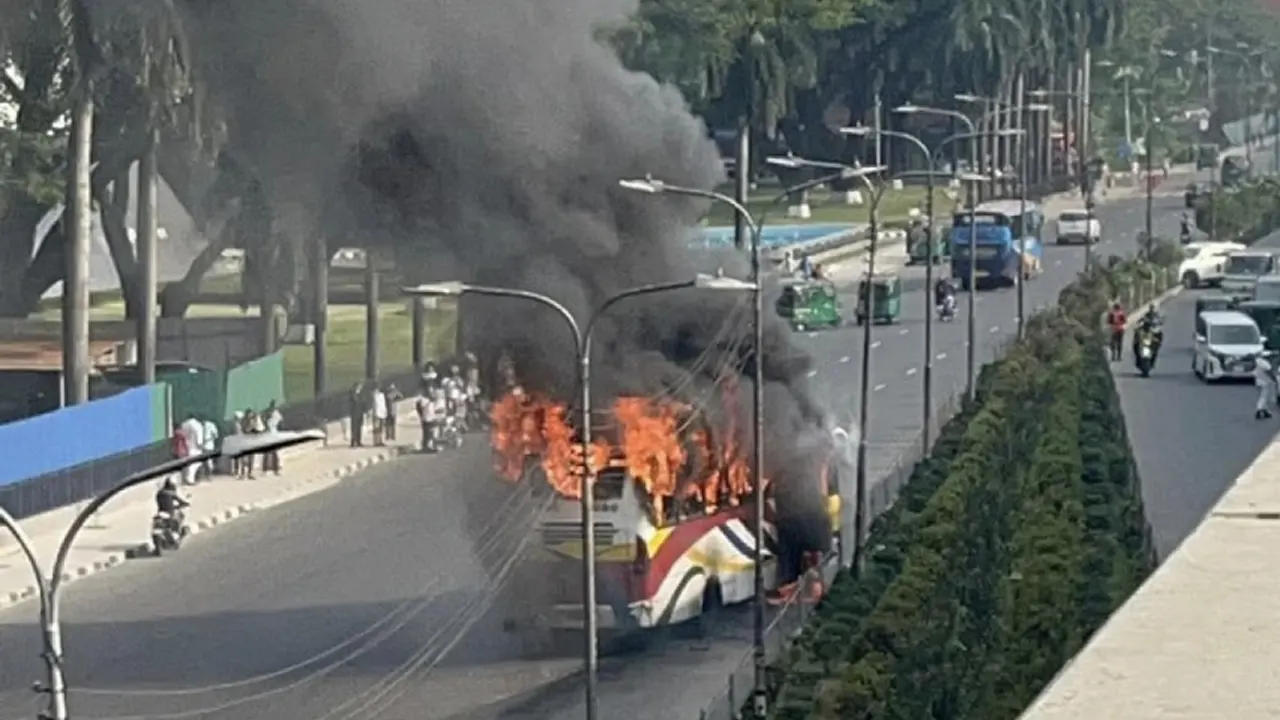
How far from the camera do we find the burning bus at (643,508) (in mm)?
26984

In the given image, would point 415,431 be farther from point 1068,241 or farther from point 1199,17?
point 1199,17

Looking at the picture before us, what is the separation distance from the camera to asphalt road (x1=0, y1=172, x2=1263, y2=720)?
26.8 m

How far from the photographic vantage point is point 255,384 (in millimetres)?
46688

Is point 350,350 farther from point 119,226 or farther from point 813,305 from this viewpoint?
point 813,305

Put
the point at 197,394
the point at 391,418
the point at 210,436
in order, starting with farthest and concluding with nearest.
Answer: the point at 391,418 < the point at 197,394 < the point at 210,436

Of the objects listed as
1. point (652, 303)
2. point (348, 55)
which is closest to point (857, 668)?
point (652, 303)

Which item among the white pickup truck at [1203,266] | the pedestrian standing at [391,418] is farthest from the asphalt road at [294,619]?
the white pickup truck at [1203,266]

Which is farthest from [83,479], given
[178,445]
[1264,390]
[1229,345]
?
[1229,345]

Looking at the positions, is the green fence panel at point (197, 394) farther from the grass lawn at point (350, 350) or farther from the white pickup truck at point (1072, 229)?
the white pickup truck at point (1072, 229)

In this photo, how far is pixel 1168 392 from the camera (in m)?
48.8

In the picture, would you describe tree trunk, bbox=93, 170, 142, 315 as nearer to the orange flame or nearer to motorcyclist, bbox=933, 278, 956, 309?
motorcyclist, bbox=933, 278, 956, 309

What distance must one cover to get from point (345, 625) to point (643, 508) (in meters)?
4.93

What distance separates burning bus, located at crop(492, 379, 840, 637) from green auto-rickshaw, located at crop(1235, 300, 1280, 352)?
21805 millimetres

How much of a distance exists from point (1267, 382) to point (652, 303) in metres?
16.3
